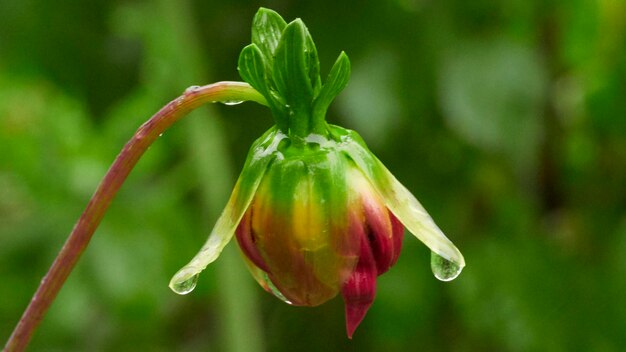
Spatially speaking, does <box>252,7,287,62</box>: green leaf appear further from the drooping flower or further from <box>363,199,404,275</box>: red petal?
<box>363,199,404,275</box>: red petal

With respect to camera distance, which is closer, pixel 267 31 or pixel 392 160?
pixel 267 31

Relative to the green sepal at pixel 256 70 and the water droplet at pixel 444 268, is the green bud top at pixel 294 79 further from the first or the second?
the water droplet at pixel 444 268

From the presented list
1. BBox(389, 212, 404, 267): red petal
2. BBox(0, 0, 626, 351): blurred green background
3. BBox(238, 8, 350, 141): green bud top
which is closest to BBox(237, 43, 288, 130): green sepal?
BBox(238, 8, 350, 141): green bud top

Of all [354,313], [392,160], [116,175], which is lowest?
[392,160]

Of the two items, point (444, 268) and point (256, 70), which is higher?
point (256, 70)

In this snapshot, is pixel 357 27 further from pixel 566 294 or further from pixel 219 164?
pixel 566 294

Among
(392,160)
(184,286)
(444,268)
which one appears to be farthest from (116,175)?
(392,160)

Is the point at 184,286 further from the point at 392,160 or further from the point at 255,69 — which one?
the point at 392,160
